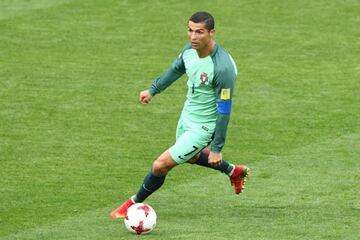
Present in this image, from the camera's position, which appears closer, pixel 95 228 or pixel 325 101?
pixel 95 228

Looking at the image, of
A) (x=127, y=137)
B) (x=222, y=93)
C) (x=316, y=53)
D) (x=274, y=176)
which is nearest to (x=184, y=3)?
(x=316, y=53)

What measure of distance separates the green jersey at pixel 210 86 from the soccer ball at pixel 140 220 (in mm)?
894

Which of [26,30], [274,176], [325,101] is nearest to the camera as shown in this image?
[274,176]

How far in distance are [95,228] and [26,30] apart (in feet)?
31.1

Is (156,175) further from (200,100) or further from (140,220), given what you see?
(200,100)

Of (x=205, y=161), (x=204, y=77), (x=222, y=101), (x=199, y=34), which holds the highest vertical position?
(x=199, y=34)

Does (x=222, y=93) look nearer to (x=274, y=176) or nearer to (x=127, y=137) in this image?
(x=274, y=176)

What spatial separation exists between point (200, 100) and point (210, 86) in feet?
0.73

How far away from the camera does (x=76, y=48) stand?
65.6 ft

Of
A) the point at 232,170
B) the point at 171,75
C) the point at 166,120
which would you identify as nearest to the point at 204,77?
the point at 171,75

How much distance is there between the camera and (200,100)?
12.1 m

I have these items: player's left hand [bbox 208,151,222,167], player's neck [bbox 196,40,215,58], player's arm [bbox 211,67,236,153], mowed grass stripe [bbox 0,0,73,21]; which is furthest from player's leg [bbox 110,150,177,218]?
mowed grass stripe [bbox 0,0,73,21]

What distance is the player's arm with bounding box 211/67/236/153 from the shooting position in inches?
464

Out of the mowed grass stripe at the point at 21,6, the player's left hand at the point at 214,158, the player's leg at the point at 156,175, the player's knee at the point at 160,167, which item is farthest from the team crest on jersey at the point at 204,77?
the mowed grass stripe at the point at 21,6
